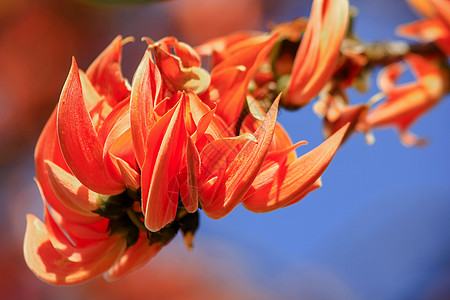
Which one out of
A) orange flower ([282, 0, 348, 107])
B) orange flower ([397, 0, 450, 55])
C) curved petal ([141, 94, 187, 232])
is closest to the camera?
curved petal ([141, 94, 187, 232])

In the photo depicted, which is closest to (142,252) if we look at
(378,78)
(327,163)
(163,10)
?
(327,163)

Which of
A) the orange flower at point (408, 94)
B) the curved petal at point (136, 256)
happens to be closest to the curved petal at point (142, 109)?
the curved petal at point (136, 256)

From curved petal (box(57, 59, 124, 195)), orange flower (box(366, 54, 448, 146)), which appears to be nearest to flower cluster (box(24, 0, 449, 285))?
curved petal (box(57, 59, 124, 195))

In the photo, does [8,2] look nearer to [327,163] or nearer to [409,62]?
[409,62]

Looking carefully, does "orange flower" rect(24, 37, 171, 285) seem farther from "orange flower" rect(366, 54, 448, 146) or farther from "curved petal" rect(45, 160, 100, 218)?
"orange flower" rect(366, 54, 448, 146)

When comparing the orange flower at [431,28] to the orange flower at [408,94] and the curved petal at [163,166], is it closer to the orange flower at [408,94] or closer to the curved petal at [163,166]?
the orange flower at [408,94]

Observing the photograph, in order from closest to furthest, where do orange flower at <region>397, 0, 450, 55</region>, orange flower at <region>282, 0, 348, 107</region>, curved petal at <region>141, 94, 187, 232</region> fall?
curved petal at <region>141, 94, 187, 232</region> → orange flower at <region>282, 0, 348, 107</region> → orange flower at <region>397, 0, 450, 55</region>
